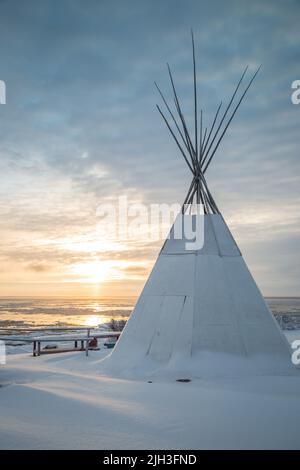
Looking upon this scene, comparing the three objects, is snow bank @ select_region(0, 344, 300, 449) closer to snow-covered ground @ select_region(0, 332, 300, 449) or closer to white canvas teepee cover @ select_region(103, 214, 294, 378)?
snow-covered ground @ select_region(0, 332, 300, 449)

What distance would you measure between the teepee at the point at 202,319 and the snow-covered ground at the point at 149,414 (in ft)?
1.52

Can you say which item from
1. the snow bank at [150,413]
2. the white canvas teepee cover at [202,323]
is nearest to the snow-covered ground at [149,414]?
the snow bank at [150,413]

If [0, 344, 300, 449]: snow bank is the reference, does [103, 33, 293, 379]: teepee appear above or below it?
above

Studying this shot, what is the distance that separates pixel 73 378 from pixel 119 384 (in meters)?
0.99

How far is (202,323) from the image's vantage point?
791 cm

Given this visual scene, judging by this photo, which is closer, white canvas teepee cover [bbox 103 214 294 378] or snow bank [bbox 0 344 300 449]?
snow bank [bbox 0 344 300 449]

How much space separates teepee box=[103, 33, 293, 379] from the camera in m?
7.60

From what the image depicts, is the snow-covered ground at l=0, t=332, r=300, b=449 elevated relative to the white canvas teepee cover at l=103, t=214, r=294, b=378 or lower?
lower

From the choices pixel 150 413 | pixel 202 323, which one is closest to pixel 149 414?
pixel 150 413

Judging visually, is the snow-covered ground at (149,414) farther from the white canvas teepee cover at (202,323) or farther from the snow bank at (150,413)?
the white canvas teepee cover at (202,323)

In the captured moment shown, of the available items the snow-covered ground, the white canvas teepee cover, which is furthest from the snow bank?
the white canvas teepee cover

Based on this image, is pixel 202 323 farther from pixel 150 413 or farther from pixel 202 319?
pixel 150 413

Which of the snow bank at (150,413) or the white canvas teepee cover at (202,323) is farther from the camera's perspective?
the white canvas teepee cover at (202,323)

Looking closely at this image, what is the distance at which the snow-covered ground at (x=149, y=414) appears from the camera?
3936 millimetres
